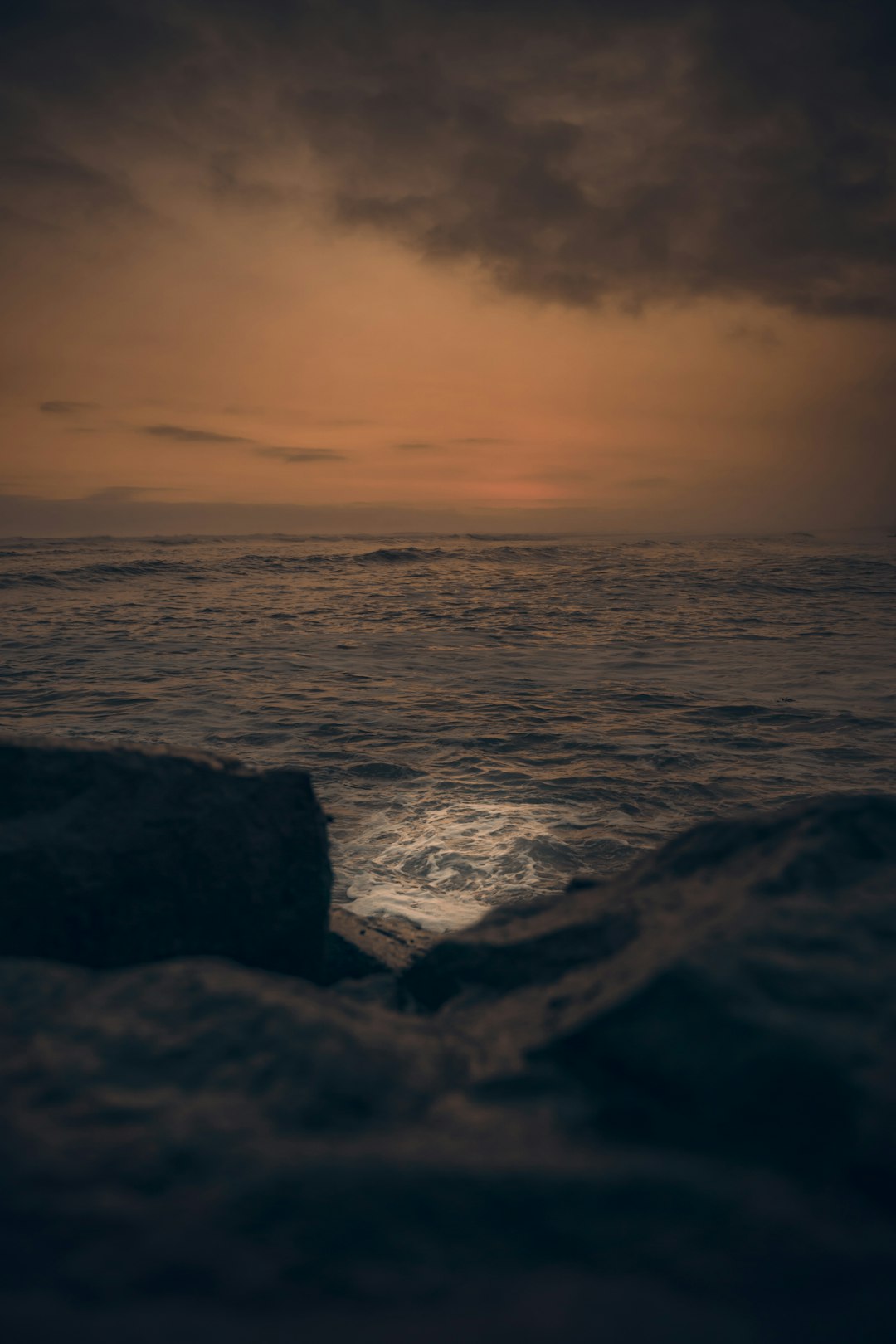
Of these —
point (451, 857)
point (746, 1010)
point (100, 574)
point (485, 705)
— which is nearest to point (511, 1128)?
point (746, 1010)

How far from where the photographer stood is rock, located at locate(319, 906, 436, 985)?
2412 millimetres

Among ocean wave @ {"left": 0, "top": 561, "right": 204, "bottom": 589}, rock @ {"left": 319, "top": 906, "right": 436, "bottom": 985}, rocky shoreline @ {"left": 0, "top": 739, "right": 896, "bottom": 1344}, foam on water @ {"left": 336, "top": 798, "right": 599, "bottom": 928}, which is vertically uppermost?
ocean wave @ {"left": 0, "top": 561, "right": 204, "bottom": 589}

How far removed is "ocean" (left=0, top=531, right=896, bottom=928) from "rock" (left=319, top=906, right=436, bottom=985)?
0.52 meters

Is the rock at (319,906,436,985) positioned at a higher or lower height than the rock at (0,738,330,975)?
lower

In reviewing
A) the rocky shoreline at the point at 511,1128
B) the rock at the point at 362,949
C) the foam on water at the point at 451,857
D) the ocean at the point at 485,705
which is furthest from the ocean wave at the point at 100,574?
the rocky shoreline at the point at 511,1128

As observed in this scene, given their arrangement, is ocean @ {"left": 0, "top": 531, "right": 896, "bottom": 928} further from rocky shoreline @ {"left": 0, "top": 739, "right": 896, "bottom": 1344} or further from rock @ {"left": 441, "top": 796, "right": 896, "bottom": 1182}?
rock @ {"left": 441, "top": 796, "right": 896, "bottom": 1182}

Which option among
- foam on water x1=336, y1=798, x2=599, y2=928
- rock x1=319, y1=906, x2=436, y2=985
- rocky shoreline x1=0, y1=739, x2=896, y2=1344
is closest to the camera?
rocky shoreline x1=0, y1=739, x2=896, y2=1344

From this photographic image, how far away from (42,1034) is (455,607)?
47.2 ft

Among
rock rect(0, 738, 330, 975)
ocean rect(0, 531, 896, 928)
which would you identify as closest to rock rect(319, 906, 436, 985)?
rock rect(0, 738, 330, 975)

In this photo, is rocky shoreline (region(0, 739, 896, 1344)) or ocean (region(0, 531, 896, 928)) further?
ocean (region(0, 531, 896, 928))

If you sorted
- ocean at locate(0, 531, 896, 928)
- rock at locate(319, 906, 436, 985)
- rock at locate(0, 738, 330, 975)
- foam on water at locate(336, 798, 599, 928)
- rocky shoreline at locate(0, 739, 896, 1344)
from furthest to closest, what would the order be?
ocean at locate(0, 531, 896, 928) → foam on water at locate(336, 798, 599, 928) → rock at locate(319, 906, 436, 985) → rock at locate(0, 738, 330, 975) → rocky shoreline at locate(0, 739, 896, 1344)

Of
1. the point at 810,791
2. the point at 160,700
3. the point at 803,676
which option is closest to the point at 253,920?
the point at 810,791

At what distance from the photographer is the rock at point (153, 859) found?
207 cm

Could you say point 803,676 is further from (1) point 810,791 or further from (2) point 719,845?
(2) point 719,845
